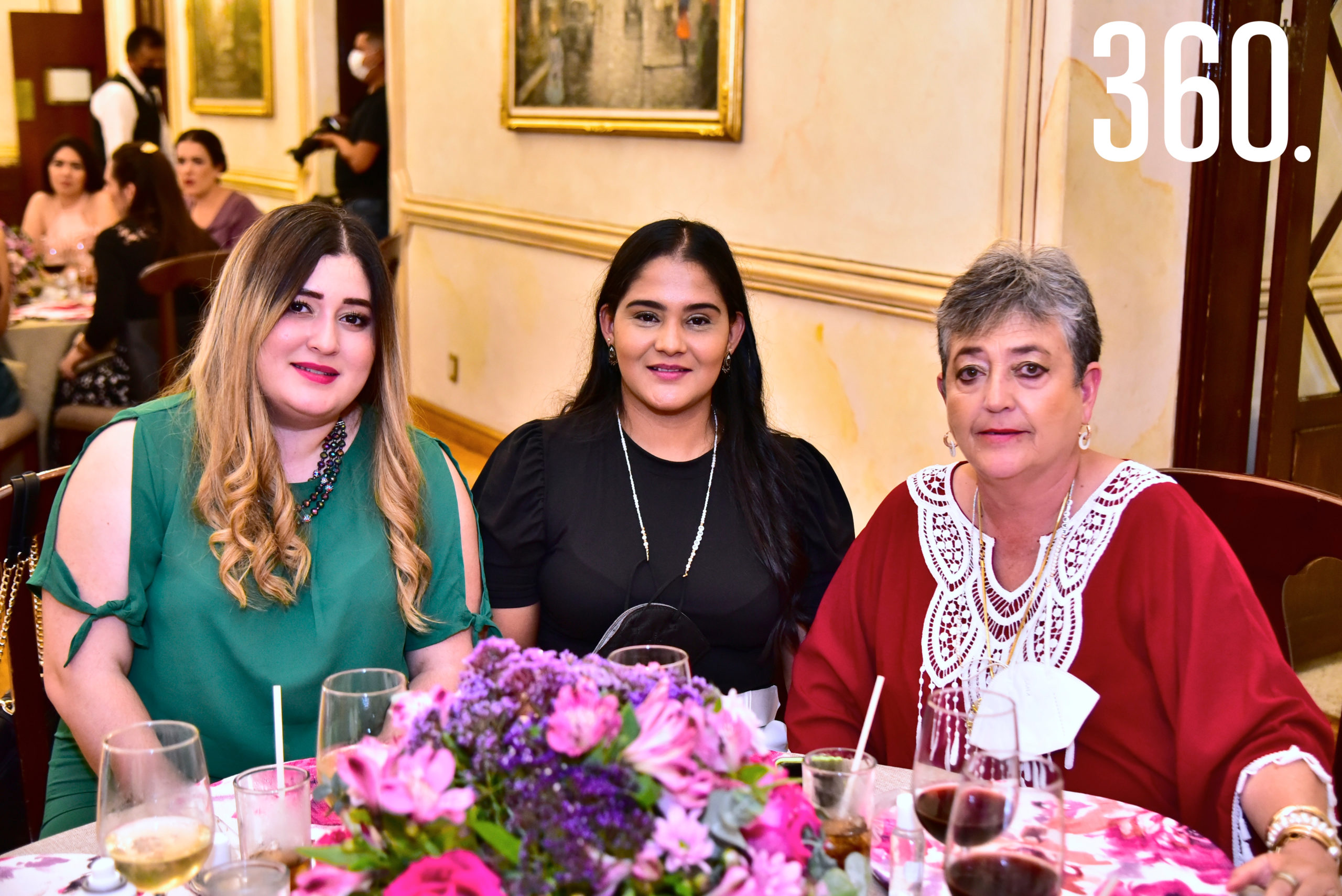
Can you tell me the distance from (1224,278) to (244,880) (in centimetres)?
298

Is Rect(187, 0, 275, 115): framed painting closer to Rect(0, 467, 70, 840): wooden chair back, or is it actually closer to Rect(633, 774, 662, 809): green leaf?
Rect(0, 467, 70, 840): wooden chair back

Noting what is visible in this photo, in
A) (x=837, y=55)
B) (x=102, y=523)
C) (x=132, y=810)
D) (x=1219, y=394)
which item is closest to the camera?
(x=132, y=810)

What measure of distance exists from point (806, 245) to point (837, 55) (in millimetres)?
600

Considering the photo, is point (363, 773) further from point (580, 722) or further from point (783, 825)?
point (783, 825)

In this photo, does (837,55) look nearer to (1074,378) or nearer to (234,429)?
(1074,378)

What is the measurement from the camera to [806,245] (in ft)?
13.3

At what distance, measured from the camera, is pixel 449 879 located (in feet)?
2.70

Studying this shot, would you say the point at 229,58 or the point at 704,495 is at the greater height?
the point at 229,58

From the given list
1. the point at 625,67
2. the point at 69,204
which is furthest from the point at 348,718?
the point at 69,204

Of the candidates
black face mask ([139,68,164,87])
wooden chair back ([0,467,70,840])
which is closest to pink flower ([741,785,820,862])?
wooden chair back ([0,467,70,840])

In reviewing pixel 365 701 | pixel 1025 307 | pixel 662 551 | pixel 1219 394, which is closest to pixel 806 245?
pixel 1219 394

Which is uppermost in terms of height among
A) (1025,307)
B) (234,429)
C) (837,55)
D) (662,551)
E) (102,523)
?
(837,55)

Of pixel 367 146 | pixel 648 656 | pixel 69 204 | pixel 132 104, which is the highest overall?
pixel 132 104

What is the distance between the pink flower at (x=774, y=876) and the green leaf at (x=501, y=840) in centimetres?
16
